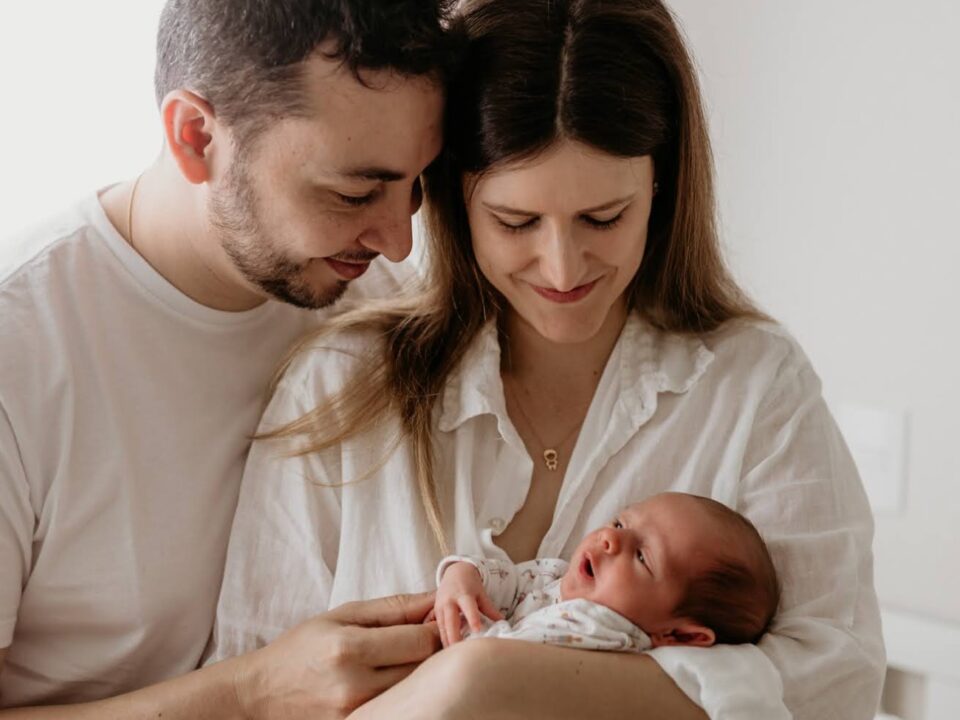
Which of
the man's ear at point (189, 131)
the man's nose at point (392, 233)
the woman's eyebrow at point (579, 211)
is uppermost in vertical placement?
the man's ear at point (189, 131)

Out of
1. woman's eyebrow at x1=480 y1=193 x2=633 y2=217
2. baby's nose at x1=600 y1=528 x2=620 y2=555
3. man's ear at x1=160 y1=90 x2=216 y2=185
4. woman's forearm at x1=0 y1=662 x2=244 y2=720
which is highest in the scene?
man's ear at x1=160 y1=90 x2=216 y2=185

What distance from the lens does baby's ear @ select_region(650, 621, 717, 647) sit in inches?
64.9

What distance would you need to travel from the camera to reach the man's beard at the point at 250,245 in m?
1.77

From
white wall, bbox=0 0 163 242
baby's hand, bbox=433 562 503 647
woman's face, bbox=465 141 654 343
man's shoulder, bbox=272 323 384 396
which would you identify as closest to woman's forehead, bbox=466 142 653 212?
woman's face, bbox=465 141 654 343

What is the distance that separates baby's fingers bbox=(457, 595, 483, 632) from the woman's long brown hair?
0.56 feet

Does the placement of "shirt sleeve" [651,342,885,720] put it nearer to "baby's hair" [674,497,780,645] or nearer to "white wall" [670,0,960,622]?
"baby's hair" [674,497,780,645]

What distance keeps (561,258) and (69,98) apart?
1.03 metres

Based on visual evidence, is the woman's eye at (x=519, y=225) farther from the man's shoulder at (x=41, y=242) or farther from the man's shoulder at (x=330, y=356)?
the man's shoulder at (x=41, y=242)

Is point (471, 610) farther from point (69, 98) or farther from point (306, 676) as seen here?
point (69, 98)

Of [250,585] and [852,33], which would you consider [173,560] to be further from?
[852,33]

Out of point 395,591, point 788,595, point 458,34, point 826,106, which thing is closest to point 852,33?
point 826,106

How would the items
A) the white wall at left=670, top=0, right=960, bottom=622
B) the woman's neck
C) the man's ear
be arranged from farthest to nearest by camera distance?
1. the white wall at left=670, top=0, right=960, bottom=622
2. the woman's neck
3. the man's ear

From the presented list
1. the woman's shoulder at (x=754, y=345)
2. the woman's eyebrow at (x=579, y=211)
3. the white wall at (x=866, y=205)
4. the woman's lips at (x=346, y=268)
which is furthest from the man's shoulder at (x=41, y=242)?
the white wall at (x=866, y=205)

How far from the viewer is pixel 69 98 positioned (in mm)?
2281
